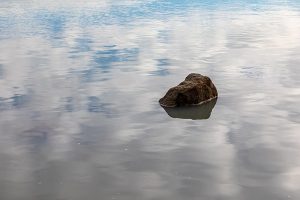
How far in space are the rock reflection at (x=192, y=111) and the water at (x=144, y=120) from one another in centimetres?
33

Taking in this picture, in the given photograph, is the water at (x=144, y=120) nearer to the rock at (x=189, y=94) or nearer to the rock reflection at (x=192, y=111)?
the rock reflection at (x=192, y=111)

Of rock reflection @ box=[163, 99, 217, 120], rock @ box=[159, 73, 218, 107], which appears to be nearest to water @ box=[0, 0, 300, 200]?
rock reflection @ box=[163, 99, 217, 120]

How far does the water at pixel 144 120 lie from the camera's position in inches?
542

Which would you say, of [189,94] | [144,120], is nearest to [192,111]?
[189,94]

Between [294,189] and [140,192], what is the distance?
153 inches

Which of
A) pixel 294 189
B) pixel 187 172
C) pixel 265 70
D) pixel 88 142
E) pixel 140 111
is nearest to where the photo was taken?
pixel 294 189

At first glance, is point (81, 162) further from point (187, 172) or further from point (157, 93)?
point (157, 93)

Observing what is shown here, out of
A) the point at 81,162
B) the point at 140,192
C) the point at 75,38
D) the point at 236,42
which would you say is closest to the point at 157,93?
the point at 81,162

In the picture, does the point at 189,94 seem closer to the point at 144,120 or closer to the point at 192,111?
the point at 192,111

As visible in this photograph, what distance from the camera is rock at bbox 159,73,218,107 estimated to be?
69.3 feet

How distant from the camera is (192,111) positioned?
20.6 m

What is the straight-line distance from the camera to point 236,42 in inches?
1511

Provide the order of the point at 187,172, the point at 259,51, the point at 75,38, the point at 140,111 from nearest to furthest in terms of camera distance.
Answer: the point at 187,172 → the point at 140,111 → the point at 259,51 → the point at 75,38

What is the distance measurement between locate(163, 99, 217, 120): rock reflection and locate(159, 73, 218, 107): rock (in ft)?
0.99
